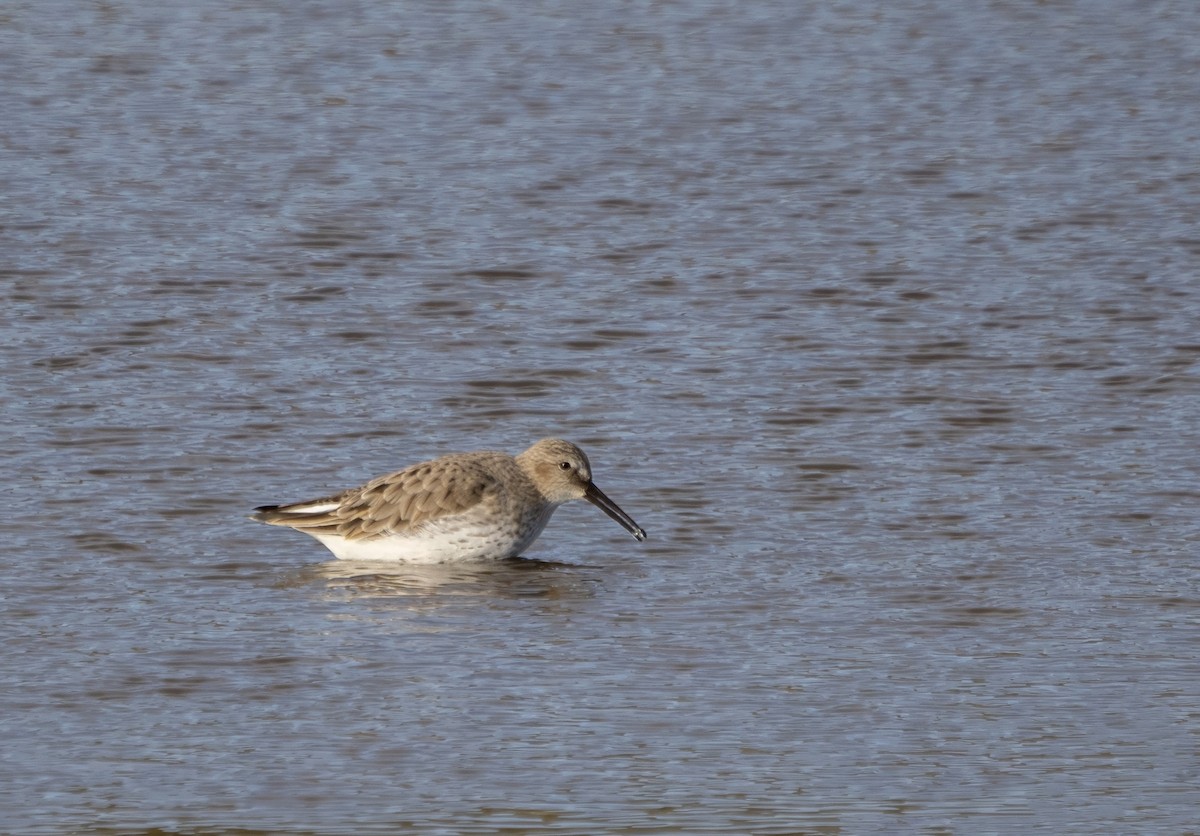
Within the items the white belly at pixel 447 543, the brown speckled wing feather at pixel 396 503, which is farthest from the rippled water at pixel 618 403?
the brown speckled wing feather at pixel 396 503

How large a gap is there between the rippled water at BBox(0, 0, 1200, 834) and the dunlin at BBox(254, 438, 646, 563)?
18 cm

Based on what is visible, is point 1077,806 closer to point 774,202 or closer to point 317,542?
point 317,542

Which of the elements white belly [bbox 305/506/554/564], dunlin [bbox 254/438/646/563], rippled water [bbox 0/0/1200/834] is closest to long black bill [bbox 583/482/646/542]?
dunlin [bbox 254/438/646/563]

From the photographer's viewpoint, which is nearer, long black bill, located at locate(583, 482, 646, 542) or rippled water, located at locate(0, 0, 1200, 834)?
rippled water, located at locate(0, 0, 1200, 834)

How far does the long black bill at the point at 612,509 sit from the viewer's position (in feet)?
37.6

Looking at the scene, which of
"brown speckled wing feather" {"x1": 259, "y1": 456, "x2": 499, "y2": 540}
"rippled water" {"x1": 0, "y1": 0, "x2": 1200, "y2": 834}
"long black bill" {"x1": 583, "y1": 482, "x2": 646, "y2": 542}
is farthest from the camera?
"long black bill" {"x1": 583, "y1": 482, "x2": 646, "y2": 542}

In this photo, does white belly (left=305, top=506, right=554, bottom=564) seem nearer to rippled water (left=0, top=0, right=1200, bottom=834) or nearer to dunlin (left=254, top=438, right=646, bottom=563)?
dunlin (left=254, top=438, right=646, bottom=563)

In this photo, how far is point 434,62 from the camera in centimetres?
2269

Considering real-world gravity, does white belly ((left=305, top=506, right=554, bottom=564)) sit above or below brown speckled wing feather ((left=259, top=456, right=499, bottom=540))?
below

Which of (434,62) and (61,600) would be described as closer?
(61,600)

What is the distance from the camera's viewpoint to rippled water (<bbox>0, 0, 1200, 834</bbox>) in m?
8.39

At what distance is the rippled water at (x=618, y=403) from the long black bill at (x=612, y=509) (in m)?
0.14

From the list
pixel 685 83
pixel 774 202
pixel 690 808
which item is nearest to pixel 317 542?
pixel 690 808

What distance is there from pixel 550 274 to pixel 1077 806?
29.4 ft
